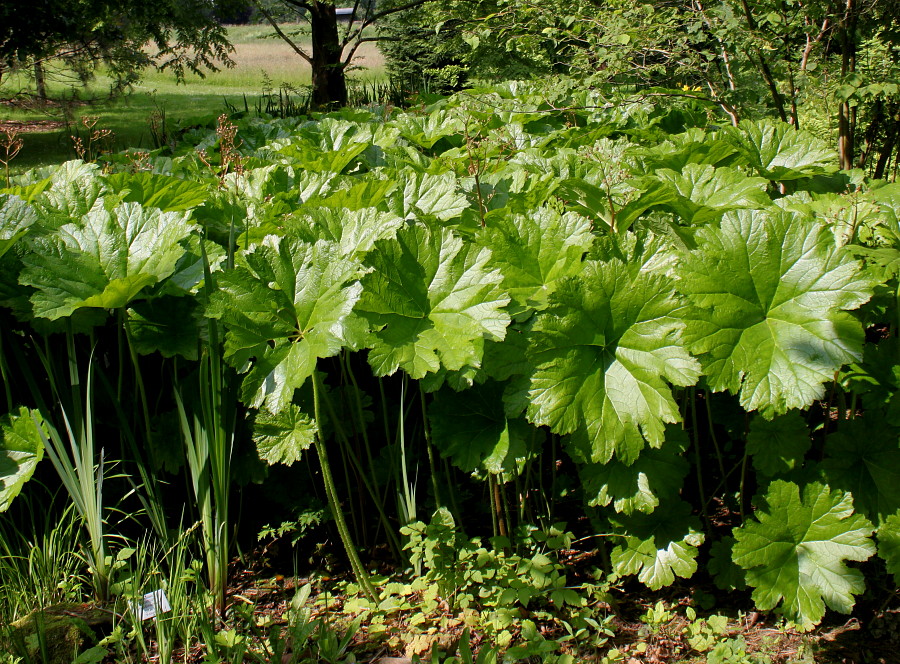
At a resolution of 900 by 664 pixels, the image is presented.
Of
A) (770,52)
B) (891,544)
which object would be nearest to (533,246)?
(891,544)

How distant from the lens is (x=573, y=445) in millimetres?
1516

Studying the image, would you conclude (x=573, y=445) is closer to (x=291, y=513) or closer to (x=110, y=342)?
(x=291, y=513)

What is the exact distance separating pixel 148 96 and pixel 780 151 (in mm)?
17168

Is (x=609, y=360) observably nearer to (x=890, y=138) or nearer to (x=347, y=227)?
(x=347, y=227)

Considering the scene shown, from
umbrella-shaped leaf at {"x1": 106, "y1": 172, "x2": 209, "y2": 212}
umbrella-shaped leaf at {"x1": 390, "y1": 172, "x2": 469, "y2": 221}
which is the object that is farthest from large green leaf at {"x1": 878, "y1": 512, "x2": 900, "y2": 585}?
umbrella-shaped leaf at {"x1": 106, "y1": 172, "x2": 209, "y2": 212}

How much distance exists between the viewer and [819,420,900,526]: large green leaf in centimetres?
164

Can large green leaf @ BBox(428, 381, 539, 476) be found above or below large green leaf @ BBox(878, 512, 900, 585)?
above

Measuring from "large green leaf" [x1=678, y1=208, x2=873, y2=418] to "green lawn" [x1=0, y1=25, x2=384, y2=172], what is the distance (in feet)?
11.5

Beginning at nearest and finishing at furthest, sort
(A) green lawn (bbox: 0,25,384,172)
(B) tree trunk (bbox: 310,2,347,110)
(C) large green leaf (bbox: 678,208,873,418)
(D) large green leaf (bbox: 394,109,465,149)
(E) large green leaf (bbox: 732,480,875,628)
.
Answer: (C) large green leaf (bbox: 678,208,873,418) < (E) large green leaf (bbox: 732,480,875,628) < (D) large green leaf (bbox: 394,109,465,149) < (A) green lawn (bbox: 0,25,384,172) < (B) tree trunk (bbox: 310,2,347,110)

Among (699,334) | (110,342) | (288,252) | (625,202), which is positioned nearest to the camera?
(699,334)

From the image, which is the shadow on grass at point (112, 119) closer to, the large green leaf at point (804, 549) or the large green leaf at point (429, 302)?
the large green leaf at point (429, 302)

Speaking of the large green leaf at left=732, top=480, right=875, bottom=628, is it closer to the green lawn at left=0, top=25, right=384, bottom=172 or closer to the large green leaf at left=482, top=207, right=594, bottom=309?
the large green leaf at left=482, top=207, right=594, bottom=309

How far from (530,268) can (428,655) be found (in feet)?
3.24

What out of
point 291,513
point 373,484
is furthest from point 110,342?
point 373,484
